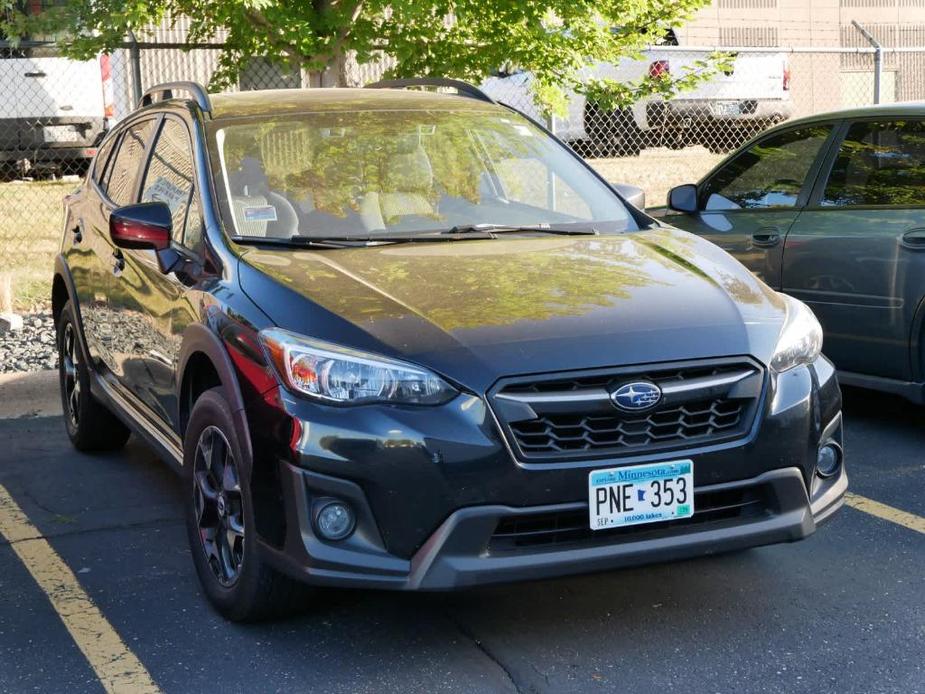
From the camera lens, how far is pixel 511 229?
16.0 feet

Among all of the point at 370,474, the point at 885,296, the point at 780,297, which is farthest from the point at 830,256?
the point at 370,474

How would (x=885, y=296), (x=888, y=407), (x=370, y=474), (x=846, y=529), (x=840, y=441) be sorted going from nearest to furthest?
(x=370, y=474) < (x=840, y=441) < (x=846, y=529) < (x=885, y=296) < (x=888, y=407)

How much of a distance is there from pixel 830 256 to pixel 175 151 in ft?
10.4

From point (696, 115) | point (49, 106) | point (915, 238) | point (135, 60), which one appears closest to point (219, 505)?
point (915, 238)

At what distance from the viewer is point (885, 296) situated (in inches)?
248

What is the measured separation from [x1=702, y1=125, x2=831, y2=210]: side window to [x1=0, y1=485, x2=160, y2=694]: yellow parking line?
396cm

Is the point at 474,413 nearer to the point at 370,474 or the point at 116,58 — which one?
the point at 370,474

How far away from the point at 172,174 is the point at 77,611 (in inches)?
66.8

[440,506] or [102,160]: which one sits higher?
[102,160]

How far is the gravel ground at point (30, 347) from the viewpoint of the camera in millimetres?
8188

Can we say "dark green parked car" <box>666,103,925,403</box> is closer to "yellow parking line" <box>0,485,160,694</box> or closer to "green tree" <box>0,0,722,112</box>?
"green tree" <box>0,0,722,112</box>

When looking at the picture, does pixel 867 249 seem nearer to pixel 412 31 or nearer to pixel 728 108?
pixel 412 31

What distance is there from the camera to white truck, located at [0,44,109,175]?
14.3m

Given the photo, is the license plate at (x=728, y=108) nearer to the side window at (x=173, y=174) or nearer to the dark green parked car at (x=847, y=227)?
the dark green parked car at (x=847, y=227)
